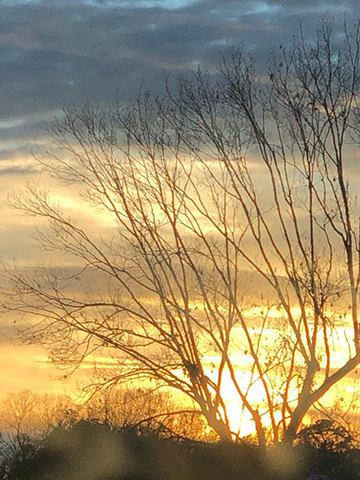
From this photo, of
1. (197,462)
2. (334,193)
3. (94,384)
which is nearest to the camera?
(197,462)

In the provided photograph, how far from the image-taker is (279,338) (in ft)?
78.5

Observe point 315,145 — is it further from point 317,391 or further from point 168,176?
point 317,391

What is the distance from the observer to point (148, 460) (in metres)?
19.7

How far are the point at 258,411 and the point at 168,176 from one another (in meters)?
7.15

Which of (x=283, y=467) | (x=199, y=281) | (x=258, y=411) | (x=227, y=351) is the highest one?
(x=199, y=281)

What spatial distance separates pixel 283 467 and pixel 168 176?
8508mm

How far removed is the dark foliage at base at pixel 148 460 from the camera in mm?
19438

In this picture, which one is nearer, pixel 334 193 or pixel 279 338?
pixel 334 193

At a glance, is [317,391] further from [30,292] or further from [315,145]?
[30,292]

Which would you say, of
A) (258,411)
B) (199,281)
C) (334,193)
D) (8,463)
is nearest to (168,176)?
(199,281)

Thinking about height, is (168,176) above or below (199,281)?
above

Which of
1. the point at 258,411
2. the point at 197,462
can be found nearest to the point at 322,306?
the point at 258,411

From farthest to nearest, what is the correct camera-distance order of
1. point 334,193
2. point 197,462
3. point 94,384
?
point 94,384 → point 334,193 → point 197,462

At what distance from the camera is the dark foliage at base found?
765 inches
